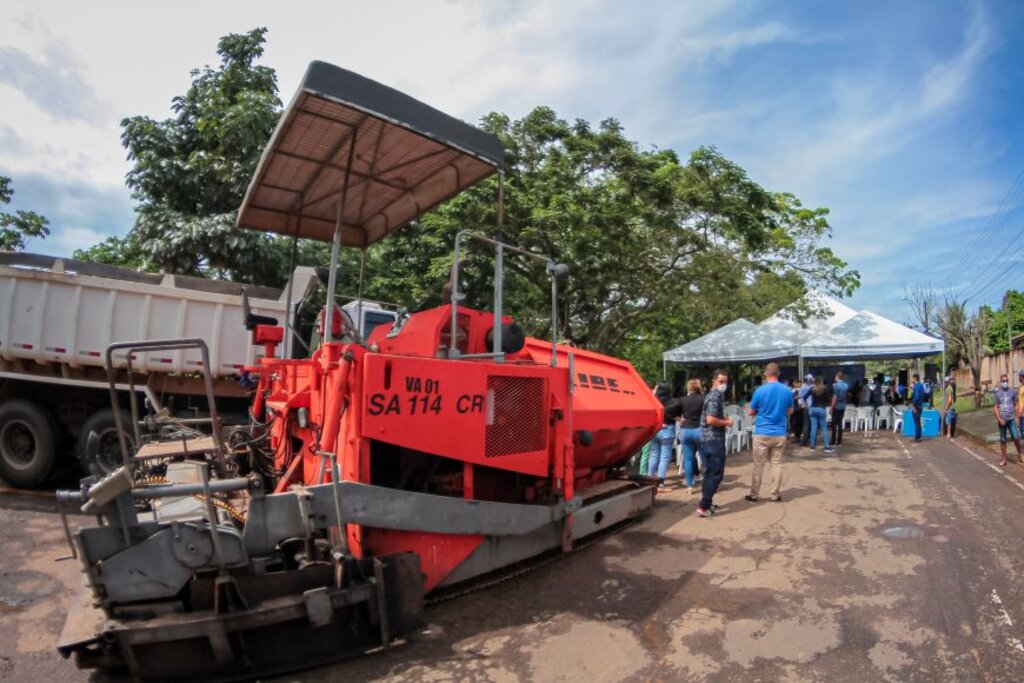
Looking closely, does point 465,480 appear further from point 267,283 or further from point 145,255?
point 145,255

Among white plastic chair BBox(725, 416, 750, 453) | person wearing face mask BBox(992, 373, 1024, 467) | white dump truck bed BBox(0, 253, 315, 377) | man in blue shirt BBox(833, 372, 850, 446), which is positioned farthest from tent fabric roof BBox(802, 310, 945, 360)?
white dump truck bed BBox(0, 253, 315, 377)

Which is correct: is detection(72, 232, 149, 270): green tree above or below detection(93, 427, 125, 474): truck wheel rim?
above

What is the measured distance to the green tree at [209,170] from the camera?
11.7 metres

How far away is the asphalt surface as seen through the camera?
3.67 meters

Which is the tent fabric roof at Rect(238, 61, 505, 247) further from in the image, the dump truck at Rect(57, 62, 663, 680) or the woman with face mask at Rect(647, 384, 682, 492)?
the woman with face mask at Rect(647, 384, 682, 492)

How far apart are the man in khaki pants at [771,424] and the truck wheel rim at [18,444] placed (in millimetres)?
8941

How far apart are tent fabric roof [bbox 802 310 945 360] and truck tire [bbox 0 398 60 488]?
47.4ft

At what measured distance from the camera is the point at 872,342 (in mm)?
15086

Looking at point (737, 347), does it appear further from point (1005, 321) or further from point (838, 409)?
point (1005, 321)

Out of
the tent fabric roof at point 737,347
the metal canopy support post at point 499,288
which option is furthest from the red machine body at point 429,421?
the tent fabric roof at point 737,347

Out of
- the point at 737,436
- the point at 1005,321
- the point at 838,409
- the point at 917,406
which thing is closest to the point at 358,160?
the point at 737,436

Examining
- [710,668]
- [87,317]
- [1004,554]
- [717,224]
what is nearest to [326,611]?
[710,668]

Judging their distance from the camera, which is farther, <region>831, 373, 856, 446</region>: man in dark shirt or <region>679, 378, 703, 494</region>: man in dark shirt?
<region>831, 373, 856, 446</region>: man in dark shirt

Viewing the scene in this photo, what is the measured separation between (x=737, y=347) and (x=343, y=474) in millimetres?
13876
